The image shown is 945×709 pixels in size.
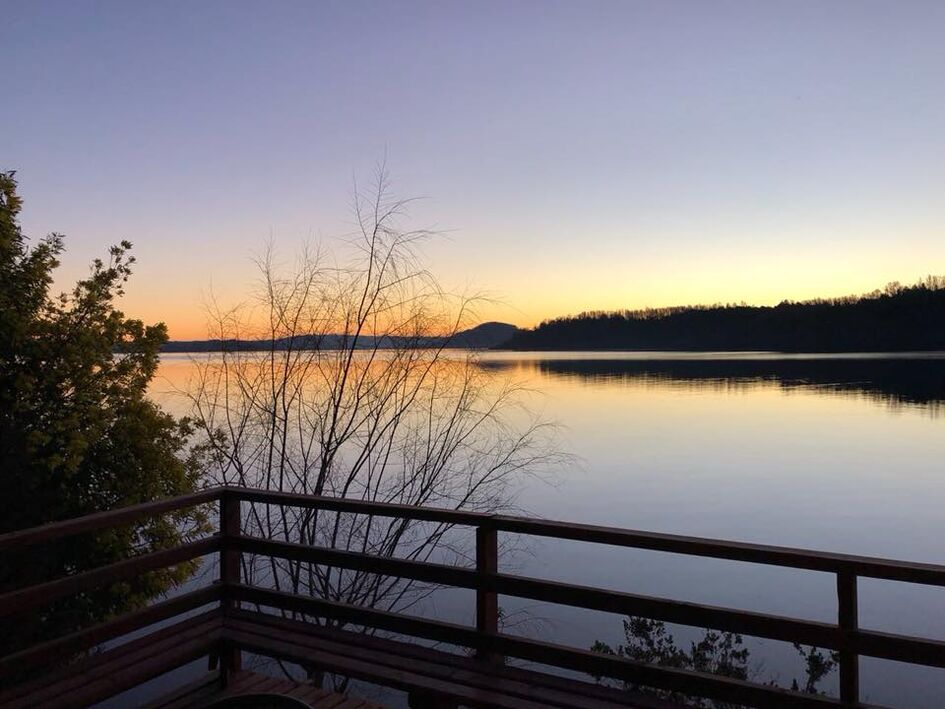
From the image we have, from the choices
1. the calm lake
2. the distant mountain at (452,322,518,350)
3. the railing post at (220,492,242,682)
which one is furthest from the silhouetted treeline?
the railing post at (220,492,242,682)

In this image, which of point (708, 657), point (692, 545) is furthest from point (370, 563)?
point (708, 657)

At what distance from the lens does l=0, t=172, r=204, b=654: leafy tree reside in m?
5.26

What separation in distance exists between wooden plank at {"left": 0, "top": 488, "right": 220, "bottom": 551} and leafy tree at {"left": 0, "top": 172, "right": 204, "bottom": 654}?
8.65ft

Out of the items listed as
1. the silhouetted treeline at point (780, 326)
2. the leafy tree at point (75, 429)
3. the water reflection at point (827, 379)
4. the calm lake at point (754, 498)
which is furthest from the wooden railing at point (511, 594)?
the silhouetted treeline at point (780, 326)

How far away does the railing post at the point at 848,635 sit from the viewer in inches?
88.4

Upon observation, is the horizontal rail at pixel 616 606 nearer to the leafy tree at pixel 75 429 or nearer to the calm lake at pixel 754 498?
the leafy tree at pixel 75 429

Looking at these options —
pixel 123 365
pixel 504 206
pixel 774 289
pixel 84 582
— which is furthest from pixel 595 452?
pixel 774 289

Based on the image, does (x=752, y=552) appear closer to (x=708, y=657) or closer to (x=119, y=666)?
(x=119, y=666)

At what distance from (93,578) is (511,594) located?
173cm

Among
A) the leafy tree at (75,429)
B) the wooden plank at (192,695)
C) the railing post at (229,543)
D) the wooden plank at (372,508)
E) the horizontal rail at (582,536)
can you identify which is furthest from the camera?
the leafy tree at (75,429)

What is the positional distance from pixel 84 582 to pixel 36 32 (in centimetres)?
779

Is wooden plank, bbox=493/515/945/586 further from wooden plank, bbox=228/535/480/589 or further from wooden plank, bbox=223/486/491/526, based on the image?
wooden plank, bbox=228/535/480/589

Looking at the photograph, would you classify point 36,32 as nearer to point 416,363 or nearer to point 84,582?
point 416,363

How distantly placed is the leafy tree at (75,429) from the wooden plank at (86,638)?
2555 mm
